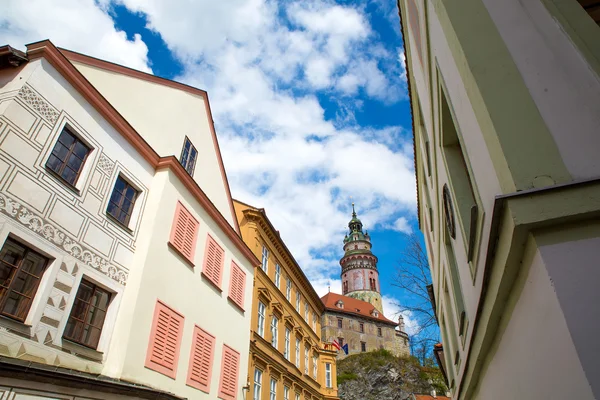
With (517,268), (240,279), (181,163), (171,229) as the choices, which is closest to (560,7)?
(517,268)

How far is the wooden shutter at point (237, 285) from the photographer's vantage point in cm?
1450

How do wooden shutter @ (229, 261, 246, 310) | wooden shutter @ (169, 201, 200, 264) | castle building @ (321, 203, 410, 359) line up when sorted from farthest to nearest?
castle building @ (321, 203, 410, 359), wooden shutter @ (229, 261, 246, 310), wooden shutter @ (169, 201, 200, 264)

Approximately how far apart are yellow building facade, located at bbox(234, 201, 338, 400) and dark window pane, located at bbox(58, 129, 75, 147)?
1062cm

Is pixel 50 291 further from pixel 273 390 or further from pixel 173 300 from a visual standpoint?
pixel 273 390

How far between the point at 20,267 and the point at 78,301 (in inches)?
60.7

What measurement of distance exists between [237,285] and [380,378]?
48199 mm

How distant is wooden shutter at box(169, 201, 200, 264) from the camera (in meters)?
11.3

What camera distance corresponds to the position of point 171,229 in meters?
11.2

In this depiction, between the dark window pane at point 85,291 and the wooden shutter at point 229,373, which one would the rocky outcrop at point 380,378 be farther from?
the dark window pane at point 85,291

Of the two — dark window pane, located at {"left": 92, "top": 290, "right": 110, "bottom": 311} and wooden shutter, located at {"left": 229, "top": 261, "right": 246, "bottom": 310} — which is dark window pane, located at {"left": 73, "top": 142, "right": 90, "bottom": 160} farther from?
wooden shutter, located at {"left": 229, "top": 261, "right": 246, "bottom": 310}

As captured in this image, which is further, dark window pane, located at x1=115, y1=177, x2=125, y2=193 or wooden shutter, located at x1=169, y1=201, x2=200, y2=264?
wooden shutter, located at x1=169, y1=201, x2=200, y2=264

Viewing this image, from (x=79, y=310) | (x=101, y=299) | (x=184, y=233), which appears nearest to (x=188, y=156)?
(x=184, y=233)

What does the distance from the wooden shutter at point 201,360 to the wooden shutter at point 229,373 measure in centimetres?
88

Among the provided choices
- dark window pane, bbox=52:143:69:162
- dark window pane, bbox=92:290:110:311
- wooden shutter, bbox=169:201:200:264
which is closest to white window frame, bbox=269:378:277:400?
wooden shutter, bbox=169:201:200:264
